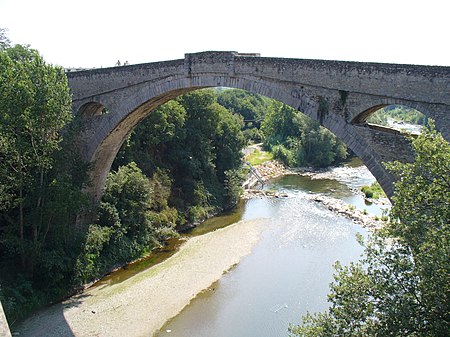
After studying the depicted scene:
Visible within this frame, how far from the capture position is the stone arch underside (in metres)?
9.88

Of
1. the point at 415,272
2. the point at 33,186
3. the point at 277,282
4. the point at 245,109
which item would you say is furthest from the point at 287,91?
the point at 245,109

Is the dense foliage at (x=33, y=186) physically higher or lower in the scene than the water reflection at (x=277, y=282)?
higher

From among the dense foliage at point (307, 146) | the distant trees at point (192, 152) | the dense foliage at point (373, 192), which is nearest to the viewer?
the distant trees at point (192, 152)

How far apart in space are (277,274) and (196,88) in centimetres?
794

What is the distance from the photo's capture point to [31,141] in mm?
12477

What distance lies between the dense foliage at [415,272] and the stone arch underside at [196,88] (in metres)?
2.85

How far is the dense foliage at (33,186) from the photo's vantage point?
11.9 meters

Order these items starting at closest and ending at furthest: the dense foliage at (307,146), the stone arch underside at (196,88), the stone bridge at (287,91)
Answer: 1. the stone bridge at (287,91)
2. the stone arch underside at (196,88)
3. the dense foliage at (307,146)

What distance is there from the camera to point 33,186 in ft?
41.9

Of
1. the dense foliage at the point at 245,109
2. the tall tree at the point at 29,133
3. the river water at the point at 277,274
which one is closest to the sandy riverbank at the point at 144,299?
the river water at the point at 277,274

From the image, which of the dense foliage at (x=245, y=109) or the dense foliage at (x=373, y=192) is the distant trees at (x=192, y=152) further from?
the dense foliage at (x=245, y=109)

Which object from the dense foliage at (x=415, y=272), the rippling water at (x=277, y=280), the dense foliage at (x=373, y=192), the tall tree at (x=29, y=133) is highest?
the tall tree at (x=29, y=133)

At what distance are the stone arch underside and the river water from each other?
6.24m

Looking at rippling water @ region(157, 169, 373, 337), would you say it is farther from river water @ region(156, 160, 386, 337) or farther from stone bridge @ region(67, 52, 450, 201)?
stone bridge @ region(67, 52, 450, 201)
